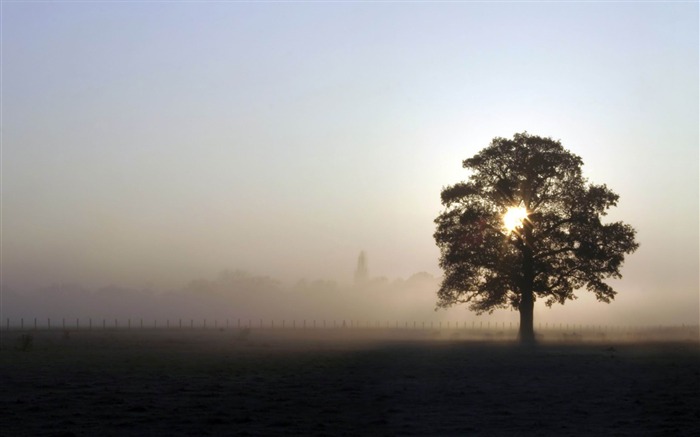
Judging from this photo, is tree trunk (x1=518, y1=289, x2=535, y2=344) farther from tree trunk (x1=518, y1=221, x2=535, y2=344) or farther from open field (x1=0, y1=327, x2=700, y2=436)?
open field (x1=0, y1=327, x2=700, y2=436)

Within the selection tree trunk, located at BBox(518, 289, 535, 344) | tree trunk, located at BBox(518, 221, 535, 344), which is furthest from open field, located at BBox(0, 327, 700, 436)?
tree trunk, located at BBox(518, 289, 535, 344)

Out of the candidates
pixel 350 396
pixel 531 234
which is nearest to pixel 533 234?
pixel 531 234

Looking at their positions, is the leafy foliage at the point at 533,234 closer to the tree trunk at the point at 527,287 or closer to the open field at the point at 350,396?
the tree trunk at the point at 527,287

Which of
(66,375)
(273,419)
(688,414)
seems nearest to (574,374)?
(688,414)

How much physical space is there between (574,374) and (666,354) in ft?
50.6

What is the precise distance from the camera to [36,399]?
89.6ft

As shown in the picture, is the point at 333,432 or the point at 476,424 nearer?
the point at 333,432

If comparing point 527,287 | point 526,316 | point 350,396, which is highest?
point 527,287

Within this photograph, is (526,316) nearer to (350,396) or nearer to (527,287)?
(527,287)

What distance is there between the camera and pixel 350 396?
1129 inches

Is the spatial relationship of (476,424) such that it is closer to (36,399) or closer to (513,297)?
(36,399)

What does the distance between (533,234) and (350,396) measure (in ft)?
126

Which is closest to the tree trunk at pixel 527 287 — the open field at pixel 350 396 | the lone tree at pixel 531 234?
the lone tree at pixel 531 234

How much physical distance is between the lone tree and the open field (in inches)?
733
